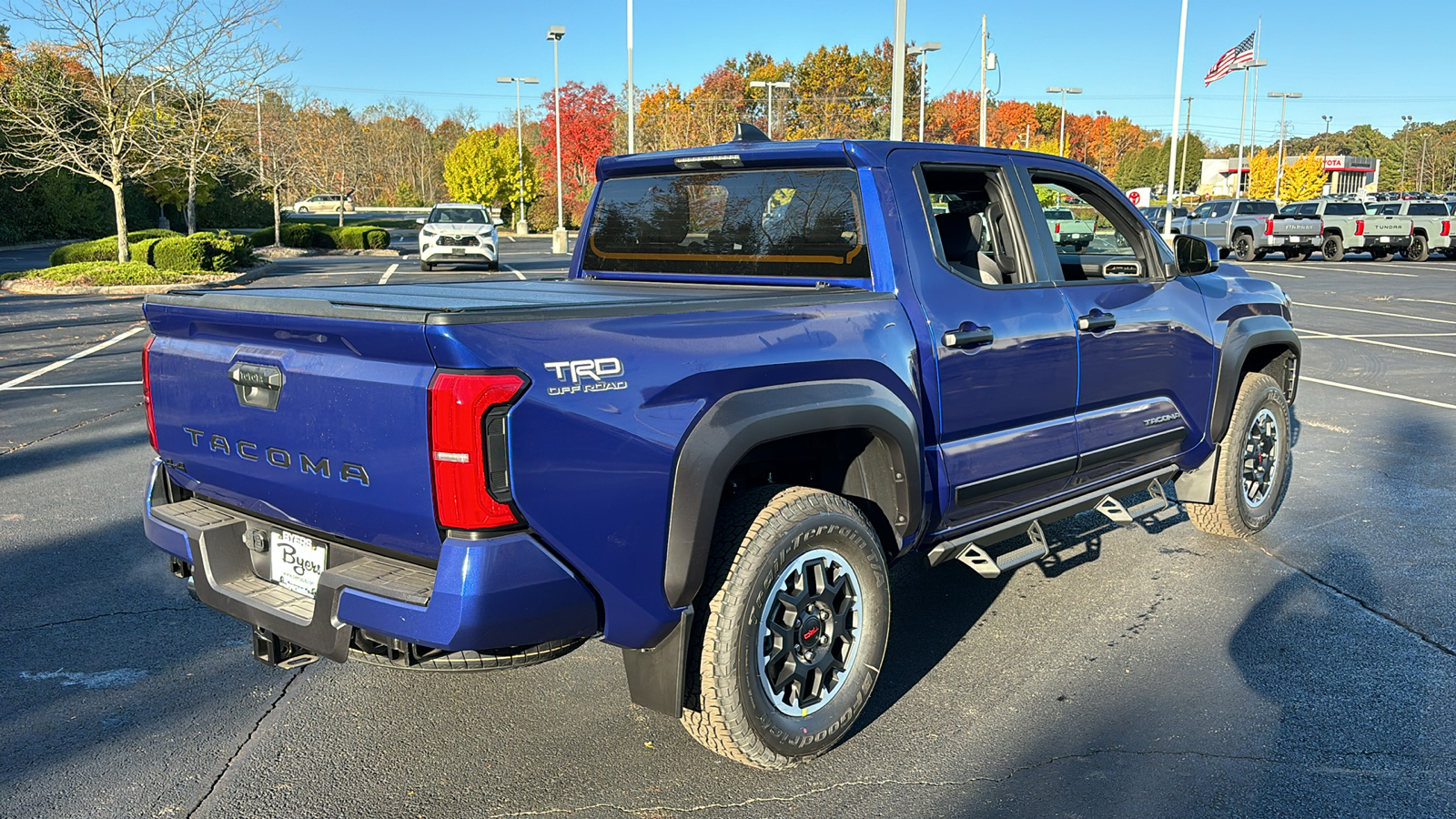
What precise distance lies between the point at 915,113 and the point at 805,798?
203ft

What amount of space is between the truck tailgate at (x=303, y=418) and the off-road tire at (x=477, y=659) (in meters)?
0.33

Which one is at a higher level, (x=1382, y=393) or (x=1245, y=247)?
(x=1245, y=247)

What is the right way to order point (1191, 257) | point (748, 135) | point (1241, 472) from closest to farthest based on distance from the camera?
point (748, 135)
point (1191, 257)
point (1241, 472)

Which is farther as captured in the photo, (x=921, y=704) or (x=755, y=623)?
(x=921, y=704)

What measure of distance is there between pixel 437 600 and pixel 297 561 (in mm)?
716

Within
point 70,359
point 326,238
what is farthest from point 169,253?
point 326,238

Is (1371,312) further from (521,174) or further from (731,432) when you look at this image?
(521,174)

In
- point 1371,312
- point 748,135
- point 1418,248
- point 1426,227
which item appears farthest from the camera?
point 1418,248

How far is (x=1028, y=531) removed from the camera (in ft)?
14.0

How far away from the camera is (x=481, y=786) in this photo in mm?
3248

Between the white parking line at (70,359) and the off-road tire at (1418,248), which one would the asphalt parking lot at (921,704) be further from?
the off-road tire at (1418,248)

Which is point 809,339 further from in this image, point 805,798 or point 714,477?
point 805,798

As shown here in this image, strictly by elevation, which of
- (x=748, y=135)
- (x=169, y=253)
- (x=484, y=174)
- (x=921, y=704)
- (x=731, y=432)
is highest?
(x=484, y=174)

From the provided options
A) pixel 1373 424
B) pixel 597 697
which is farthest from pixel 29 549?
pixel 1373 424
